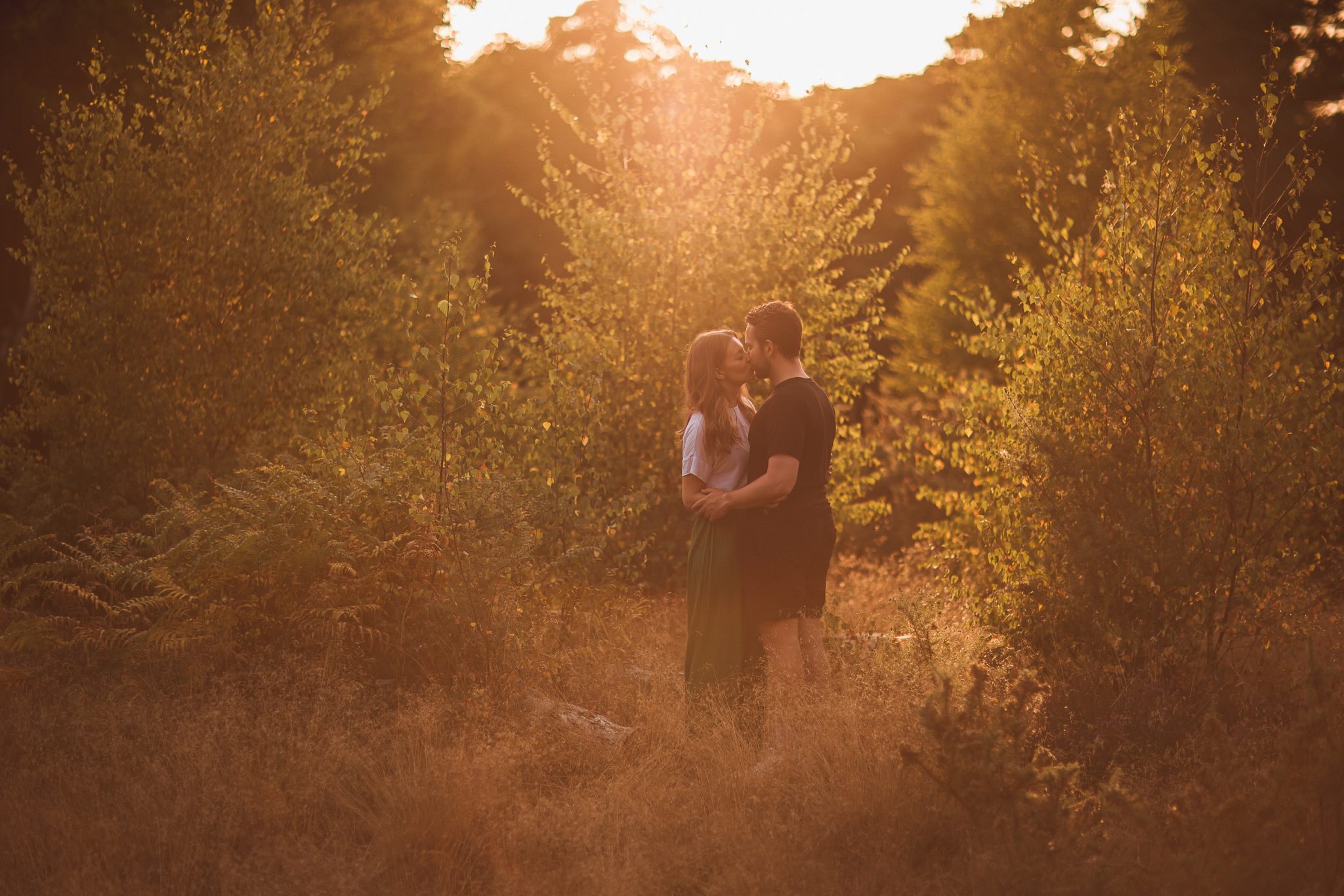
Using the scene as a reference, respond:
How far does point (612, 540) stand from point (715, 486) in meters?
4.46

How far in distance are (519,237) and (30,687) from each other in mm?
22131

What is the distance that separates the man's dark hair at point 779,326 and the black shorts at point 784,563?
2.87ft

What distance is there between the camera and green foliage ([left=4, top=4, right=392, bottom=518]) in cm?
1084

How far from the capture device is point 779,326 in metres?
6.02

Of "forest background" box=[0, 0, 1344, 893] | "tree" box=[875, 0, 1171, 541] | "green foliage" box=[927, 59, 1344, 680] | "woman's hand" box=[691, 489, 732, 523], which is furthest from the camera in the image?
"tree" box=[875, 0, 1171, 541]

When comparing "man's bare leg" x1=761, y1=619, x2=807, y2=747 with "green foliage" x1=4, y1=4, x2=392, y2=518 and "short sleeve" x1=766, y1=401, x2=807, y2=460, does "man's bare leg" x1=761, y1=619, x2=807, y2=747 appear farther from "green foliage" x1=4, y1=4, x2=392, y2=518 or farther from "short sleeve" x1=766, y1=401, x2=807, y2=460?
"green foliage" x1=4, y1=4, x2=392, y2=518

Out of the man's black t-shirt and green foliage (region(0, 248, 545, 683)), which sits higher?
the man's black t-shirt

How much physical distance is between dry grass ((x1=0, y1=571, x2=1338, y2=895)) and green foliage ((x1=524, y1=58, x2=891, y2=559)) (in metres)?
4.17

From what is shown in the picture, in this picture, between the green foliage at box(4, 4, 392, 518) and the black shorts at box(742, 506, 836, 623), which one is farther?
the green foliage at box(4, 4, 392, 518)

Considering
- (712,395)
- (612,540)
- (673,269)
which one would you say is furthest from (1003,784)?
(673,269)

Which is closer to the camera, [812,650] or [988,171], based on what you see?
[812,650]

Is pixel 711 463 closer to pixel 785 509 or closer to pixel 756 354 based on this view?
pixel 785 509

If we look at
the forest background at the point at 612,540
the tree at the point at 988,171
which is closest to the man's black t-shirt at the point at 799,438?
the forest background at the point at 612,540

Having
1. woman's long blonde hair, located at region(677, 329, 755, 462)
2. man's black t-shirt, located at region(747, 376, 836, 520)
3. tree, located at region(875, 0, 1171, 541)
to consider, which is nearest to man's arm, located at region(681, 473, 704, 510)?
woman's long blonde hair, located at region(677, 329, 755, 462)
